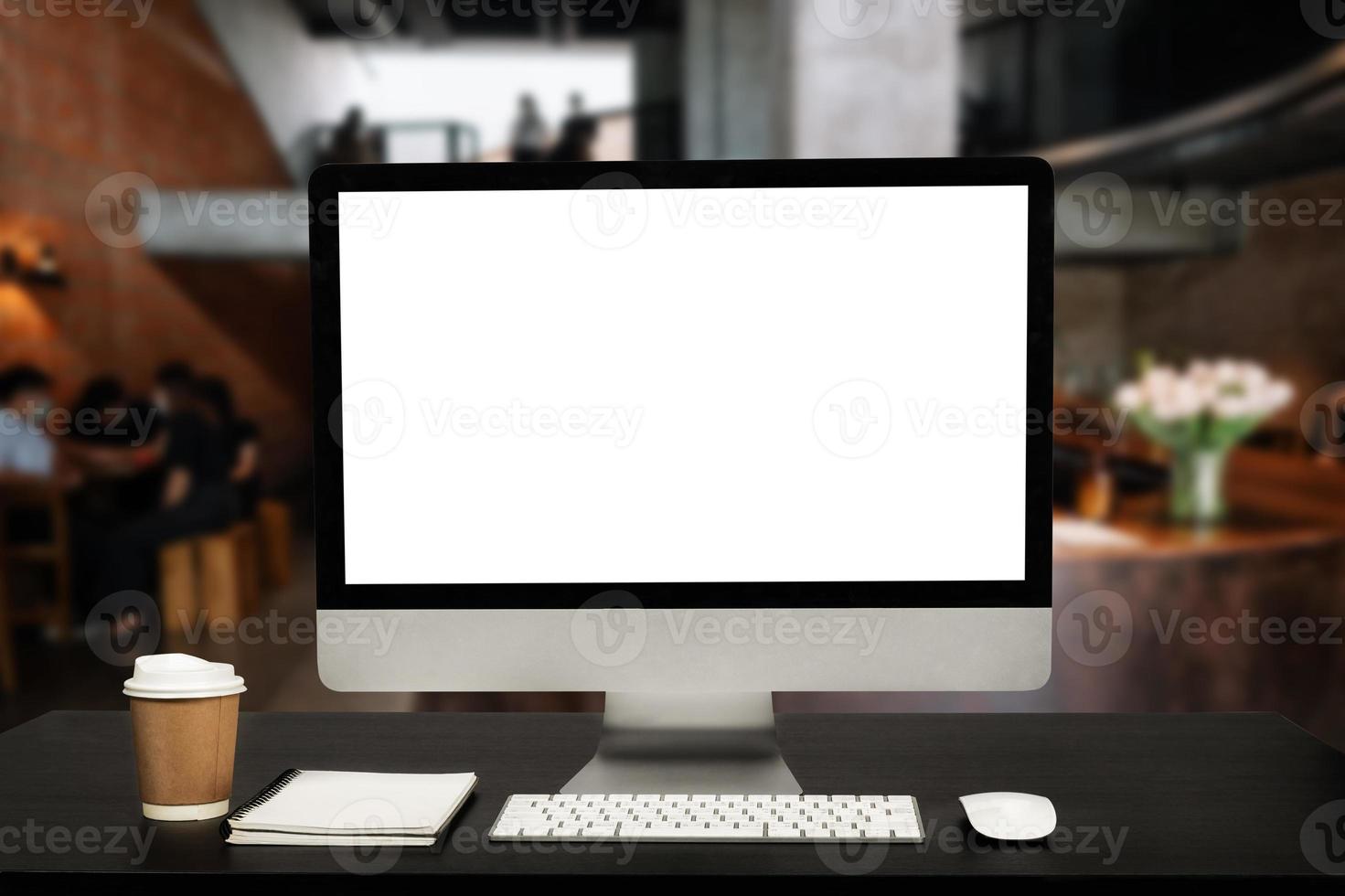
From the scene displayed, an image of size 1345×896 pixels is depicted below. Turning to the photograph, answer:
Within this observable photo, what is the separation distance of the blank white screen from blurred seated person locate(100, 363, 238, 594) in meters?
3.99

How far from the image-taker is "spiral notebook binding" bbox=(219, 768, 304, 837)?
0.84 m

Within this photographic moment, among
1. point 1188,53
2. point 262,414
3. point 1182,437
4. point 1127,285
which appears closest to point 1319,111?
point 1188,53

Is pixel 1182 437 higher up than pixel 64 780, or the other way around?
pixel 1182 437

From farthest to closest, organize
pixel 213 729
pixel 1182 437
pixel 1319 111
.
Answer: pixel 1319 111 → pixel 1182 437 → pixel 213 729

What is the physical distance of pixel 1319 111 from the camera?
530 cm

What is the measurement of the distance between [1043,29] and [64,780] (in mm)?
8564

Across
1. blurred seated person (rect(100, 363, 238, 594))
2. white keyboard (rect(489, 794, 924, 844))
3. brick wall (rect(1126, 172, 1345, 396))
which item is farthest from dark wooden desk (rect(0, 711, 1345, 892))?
brick wall (rect(1126, 172, 1345, 396))

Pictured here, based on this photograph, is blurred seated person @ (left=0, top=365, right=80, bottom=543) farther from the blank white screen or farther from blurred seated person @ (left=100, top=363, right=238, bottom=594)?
the blank white screen

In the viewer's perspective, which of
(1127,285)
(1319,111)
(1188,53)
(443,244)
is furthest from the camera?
(1127,285)

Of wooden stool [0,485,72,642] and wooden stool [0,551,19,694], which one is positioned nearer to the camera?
wooden stool [0,551,19,694]

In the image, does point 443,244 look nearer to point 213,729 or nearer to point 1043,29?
point 213,729

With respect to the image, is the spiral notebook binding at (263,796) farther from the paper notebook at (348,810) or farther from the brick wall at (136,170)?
the brick wall at (136,170)

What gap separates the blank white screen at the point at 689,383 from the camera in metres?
0.97

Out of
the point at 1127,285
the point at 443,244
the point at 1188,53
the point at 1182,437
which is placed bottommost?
the point at 1182,437
